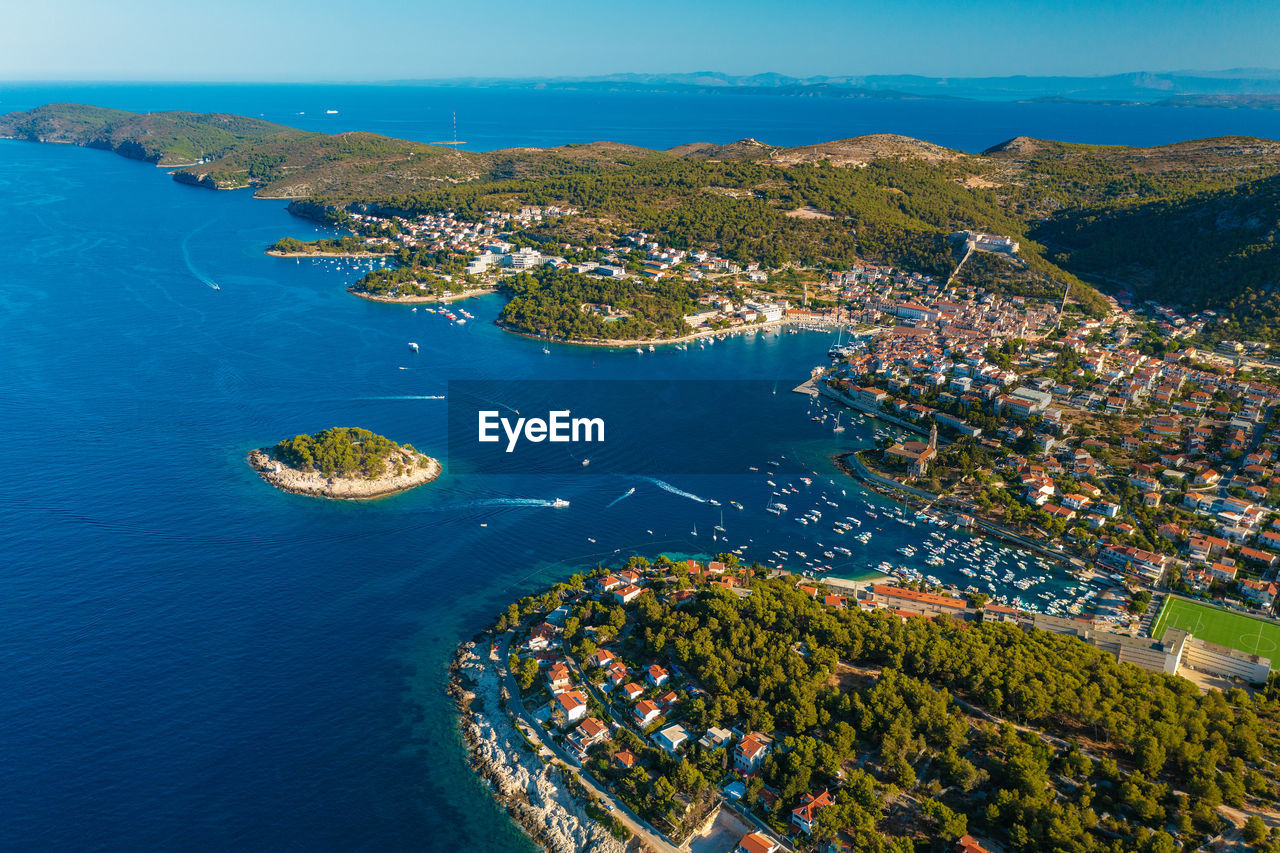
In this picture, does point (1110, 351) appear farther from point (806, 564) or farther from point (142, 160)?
point (142, 160)

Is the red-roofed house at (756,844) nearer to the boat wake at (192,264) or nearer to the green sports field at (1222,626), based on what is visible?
the green sports field at (1222,626)

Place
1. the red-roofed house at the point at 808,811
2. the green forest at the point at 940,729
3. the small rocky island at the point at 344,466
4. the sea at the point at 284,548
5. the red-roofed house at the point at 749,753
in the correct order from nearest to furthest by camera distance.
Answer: the red-roofed house at the point at 808,811, the green forest at the point at 940,729, the sea at the point at 284,548, the red-roofed house at the point at 749,753, the small rocky island at the point at 344,466

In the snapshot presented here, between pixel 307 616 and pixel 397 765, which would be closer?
pixel 397 765

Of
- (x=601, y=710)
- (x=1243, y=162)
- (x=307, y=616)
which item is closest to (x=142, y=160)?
(x=307, y=616)

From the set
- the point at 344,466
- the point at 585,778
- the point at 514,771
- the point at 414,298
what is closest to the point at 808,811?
the point at 585,778

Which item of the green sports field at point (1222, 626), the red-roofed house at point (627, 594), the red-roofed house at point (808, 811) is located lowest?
the red-roofed house at point (808, 811)

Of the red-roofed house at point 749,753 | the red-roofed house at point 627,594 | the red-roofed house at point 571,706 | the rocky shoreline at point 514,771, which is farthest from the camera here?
the red-roofed house at point 627,594

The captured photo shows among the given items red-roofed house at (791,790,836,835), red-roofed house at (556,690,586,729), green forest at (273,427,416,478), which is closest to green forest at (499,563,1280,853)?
red-roofed house at (791,790,836,835)

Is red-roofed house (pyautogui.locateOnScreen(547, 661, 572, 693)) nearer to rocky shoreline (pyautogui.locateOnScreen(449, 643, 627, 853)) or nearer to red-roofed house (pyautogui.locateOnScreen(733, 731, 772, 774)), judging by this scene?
rocky shoreline (pyautogui.locateOnScreen(449, 643, 627, 853))

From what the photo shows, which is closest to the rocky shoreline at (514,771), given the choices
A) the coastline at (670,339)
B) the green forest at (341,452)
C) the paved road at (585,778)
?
the paved road at (585,778)
